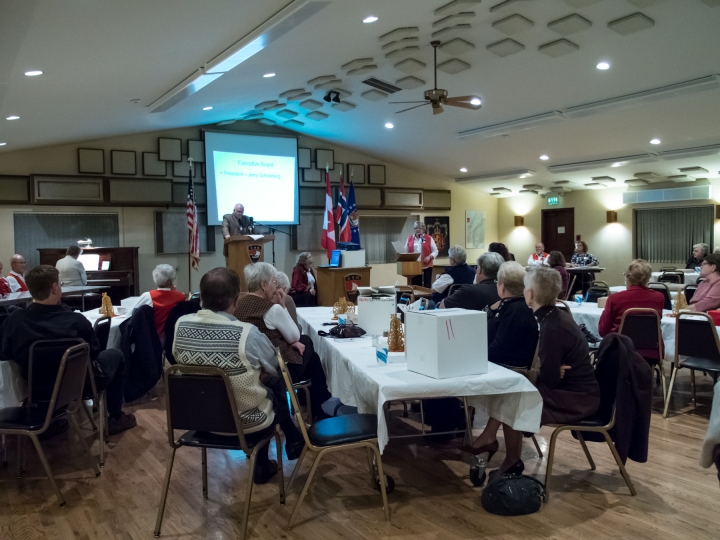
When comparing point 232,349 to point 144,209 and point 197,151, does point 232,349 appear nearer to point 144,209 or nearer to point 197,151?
point 144,209

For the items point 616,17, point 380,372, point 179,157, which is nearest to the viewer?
point 380,372

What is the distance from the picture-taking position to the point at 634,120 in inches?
356

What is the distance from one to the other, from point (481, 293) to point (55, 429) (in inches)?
132

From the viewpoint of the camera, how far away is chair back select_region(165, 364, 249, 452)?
2670 millimetres

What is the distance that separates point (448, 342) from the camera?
2828 mm

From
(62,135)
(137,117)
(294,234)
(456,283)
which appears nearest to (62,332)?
(456,283)

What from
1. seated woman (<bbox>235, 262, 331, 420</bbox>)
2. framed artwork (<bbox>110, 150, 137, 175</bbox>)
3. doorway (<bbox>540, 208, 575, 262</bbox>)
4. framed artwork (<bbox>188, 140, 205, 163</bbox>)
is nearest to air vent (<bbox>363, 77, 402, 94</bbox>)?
framed artwork (<bbox>188, 140, 205, 163</bbox>)

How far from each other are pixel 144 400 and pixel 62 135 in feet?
19.4

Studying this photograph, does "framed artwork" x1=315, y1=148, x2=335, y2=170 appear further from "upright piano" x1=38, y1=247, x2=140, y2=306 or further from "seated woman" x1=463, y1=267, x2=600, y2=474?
"seated woman" x1=463, y1=267, x2=600, y2=474

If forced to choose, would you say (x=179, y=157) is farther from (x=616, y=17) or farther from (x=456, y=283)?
(x=616, y=17)

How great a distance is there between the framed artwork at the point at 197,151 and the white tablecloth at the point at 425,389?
8723 mm

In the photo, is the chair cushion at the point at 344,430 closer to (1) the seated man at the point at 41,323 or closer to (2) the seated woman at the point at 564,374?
(2) the seated woman at the point at 564,374

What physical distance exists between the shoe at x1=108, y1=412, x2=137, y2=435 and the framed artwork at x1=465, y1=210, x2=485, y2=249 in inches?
447

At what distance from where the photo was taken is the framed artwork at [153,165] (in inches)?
429
